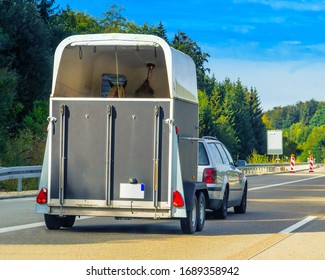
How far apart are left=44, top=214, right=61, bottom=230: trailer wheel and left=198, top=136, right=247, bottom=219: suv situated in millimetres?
3614

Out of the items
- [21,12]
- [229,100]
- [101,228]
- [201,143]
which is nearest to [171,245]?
[101,228]

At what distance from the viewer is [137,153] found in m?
15.4

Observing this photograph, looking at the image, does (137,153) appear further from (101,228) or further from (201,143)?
(201,143)

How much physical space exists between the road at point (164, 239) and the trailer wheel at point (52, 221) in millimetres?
206

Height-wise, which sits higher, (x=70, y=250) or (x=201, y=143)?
(x=201, y=143)

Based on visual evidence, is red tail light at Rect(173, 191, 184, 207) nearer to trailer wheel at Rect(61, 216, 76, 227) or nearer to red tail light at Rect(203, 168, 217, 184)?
trailer wheel at Rect(61, 216, 76, 227)

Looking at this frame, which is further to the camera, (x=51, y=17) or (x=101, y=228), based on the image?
(x=51, y=17)

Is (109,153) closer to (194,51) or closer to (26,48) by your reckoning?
(26,48)

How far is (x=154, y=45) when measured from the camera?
15828mm

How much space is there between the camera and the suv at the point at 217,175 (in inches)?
760

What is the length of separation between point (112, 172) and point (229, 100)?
128 m

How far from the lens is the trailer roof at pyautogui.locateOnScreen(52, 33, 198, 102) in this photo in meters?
15.5

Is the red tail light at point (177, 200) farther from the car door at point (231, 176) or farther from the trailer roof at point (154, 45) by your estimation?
the car door at point (231, 176)

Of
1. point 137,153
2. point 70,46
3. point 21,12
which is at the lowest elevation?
point 137,153
